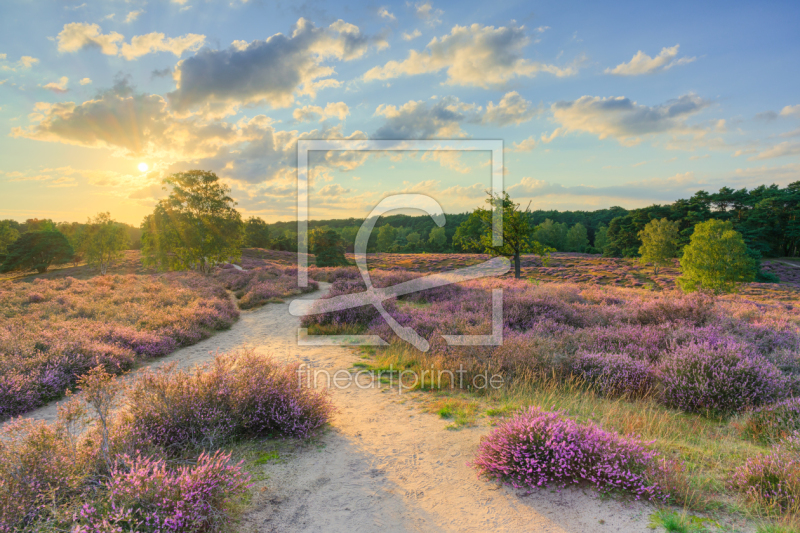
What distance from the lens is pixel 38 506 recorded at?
3180 millimetres

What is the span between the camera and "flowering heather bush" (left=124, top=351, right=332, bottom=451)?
189 inches

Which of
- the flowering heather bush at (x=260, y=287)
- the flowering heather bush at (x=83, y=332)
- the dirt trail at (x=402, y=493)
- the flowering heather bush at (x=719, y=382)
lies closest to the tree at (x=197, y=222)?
the flowering heather bush at (x=260, y=287)

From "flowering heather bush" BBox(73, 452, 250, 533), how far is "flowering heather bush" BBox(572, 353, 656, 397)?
21.9 ft

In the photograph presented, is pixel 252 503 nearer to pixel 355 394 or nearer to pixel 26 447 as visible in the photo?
pixel 26 447

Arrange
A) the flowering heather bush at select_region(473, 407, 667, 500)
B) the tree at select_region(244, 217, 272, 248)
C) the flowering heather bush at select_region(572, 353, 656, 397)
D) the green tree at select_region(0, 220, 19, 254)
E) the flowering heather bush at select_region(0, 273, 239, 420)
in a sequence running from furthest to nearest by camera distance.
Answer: the tree at select_region(244, 217, 272, 248)
the green tree at select_region(0, 220, 19, 254)
the flowering heather bush at select_region(0, 273, 239, 420)
the flowering heather bush at select_region(572, 353, 656, 397)
the flowering heather bush at select_region(473, 407, 667, 500)

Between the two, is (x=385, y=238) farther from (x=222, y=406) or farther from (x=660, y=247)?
(x=222, y=406)

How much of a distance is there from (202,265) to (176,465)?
99.3 ft

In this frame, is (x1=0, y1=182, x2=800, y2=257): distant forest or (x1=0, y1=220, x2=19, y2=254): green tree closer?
(x1=0, y1=220, x2=19, y2=254): green tree

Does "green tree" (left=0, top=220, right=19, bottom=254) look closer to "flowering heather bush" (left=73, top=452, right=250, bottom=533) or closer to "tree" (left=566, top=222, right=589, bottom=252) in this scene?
"flowering heather bush" (left=73, top=452, right=250, bottom=533)

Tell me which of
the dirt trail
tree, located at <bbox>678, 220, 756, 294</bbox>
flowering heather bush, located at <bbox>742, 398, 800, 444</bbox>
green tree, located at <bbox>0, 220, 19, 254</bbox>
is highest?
green tree, located at <bbox>0, 220, 19, 254</bbox>

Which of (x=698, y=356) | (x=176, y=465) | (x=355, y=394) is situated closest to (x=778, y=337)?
(x=698, y=356)

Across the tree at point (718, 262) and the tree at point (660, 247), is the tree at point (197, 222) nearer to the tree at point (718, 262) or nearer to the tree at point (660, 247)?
the tree at point (718, 262)

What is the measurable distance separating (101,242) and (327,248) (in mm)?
30168

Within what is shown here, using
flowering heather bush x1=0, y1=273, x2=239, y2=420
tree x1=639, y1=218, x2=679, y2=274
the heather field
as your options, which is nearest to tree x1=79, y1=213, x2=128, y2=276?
flowering heather bush x1=0, y1=273, x2=239, y2=420
